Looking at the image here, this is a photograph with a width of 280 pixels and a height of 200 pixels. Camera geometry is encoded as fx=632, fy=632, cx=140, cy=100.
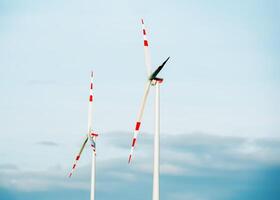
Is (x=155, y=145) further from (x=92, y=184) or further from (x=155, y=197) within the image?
(x=92, y=184)

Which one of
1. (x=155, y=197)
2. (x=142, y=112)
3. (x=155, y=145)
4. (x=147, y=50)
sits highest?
(x=147, y=50)

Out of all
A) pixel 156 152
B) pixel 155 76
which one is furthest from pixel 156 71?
pixel 156 152

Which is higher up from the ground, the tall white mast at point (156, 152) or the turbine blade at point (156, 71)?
the turbine blade at point (156, 71)

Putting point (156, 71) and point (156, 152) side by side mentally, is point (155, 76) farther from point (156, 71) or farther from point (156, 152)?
point (156, 152)

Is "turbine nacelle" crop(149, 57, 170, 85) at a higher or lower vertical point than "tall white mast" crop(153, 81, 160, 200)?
higher

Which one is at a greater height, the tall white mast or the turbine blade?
the turbine blade

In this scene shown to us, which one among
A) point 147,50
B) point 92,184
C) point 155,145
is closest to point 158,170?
point 155,145

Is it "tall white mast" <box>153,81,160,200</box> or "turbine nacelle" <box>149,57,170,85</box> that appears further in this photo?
"turbine nacelle" <box>149,57,170,85</box>

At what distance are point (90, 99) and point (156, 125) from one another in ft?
130

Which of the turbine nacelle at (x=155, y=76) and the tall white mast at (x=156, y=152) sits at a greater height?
→ the turbine nacelle at (x=155, y=76)

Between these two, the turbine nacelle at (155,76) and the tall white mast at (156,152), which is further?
the turbine nacelle at (155,76)

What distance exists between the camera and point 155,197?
73375mm

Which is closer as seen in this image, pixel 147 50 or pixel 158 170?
pixel 158 170

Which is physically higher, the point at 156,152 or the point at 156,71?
the point at 156,71
